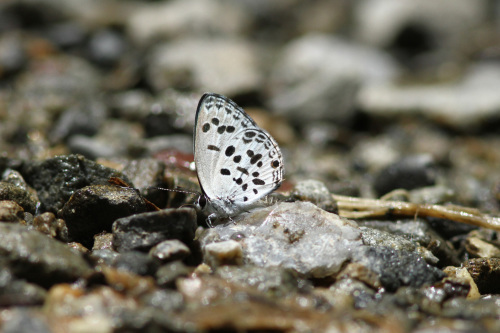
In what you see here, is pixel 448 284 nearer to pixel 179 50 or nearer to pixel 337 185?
pixel 337 185

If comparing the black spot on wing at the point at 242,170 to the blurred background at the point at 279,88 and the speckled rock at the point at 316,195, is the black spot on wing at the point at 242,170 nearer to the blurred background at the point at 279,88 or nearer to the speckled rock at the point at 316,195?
the speckled rock at the point at 316,195

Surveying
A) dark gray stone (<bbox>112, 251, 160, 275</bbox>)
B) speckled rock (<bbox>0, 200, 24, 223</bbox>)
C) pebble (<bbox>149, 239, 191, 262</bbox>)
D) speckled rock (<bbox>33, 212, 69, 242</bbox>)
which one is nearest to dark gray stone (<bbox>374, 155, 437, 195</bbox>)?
pebble (<bbox>149, 239, 191, 262</bbox>)

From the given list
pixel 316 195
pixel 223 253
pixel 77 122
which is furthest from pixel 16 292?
pixel 77 122

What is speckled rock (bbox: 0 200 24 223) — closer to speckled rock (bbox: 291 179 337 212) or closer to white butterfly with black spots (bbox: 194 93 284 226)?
white butterfly with black spots (bbox: 194 93 284 226)

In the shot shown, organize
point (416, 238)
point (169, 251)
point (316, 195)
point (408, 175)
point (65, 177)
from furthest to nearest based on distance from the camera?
1. point (408, 175)
2. point (316, 195)
3. point (416, 238)
4. point (65, 177)
5. point (169, 251)

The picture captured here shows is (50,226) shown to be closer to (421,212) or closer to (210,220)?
(210,220)
